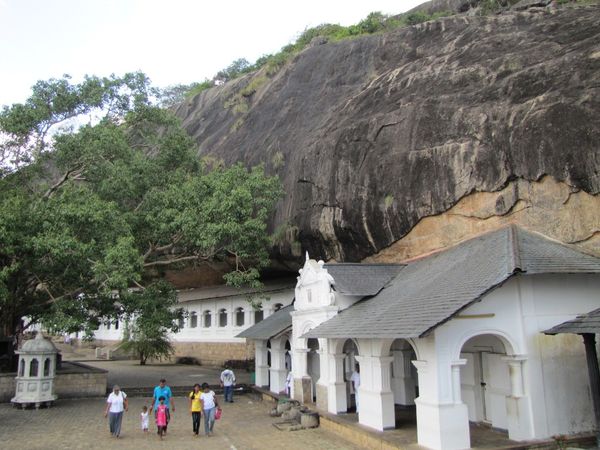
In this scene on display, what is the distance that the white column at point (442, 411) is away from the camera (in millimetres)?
9992

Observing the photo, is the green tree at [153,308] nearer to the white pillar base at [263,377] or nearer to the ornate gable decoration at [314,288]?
the white pillar base at [263,377]

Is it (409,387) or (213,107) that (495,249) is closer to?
(409,387)

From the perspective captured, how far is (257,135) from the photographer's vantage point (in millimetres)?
27375

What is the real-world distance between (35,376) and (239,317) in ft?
50.5

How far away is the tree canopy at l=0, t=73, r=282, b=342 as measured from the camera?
18.2 m

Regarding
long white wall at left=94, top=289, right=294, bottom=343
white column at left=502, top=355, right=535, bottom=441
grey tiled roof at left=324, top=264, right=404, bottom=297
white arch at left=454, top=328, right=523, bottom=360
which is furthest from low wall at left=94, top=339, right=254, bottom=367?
white arch at left=454, top=328, right=523, bottom=360

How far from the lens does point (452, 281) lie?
11.9 meters

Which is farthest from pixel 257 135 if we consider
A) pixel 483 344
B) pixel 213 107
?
pixel 483 344

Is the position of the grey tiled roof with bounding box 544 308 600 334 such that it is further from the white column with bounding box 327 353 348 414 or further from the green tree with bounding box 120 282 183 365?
the green tree with bounding box 120 282 183 365

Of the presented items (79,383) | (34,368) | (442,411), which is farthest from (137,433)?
(442,411)

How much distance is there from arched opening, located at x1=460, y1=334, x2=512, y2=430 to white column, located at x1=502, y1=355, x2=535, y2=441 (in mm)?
485

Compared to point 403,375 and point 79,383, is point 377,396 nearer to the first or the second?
point 403,375

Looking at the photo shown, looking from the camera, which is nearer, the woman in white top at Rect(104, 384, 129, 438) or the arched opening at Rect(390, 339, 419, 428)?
the woman in white top at Rect(104, 384, 129, 438)

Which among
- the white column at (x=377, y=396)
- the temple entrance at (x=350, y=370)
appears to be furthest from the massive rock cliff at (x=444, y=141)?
the white column at (x=377, y=396)
